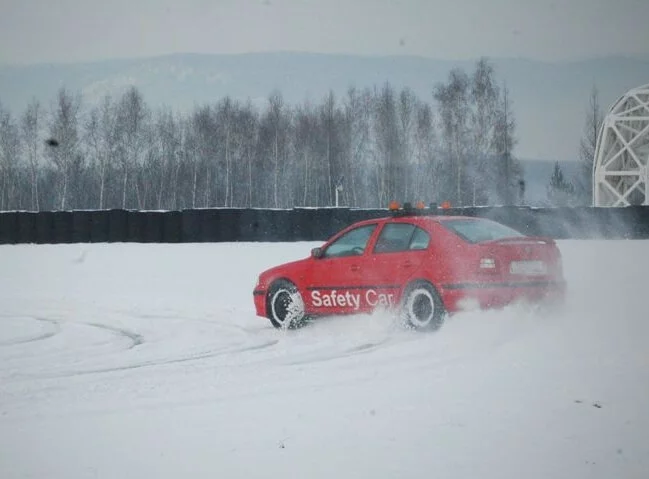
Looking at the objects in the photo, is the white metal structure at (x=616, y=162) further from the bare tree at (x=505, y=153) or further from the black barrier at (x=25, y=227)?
the black barrier at (x=25, y=227)

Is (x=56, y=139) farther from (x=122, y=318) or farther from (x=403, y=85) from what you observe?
(x=122, y=318)

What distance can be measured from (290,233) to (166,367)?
1897cm

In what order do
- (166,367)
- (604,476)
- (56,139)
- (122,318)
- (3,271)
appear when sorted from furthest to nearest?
(56,139), (3,271), (122,318), (166,367), (604,476)

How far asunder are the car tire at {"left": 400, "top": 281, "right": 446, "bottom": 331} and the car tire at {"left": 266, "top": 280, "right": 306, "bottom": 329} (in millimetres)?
1540

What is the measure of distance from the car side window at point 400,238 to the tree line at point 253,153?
29461 mm

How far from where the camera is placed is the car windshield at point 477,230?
9.16 m

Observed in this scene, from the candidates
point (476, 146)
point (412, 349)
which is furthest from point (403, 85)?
point (412, 349)

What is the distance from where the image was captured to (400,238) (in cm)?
964

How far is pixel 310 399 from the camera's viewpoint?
19.9 feet

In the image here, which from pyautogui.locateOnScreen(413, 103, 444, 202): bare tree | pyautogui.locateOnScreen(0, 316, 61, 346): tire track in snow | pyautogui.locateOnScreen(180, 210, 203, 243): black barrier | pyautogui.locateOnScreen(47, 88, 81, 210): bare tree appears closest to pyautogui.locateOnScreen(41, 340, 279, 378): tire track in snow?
pyautogui.locateOnScreen(0, 316, 61, 346): tire track in snow

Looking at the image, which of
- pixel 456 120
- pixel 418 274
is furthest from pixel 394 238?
pixel 456 120

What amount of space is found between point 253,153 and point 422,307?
44214mm

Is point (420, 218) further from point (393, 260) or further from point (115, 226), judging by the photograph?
point (115, 226)

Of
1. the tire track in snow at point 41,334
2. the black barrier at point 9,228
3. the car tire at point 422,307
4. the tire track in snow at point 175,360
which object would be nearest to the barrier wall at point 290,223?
the black barrier at point 9,228
